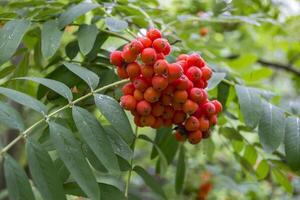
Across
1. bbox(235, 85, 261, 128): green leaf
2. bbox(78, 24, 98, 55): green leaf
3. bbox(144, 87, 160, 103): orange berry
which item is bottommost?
bbox(235, 85, 261, 128): green leaf

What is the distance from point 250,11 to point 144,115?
5.37ft

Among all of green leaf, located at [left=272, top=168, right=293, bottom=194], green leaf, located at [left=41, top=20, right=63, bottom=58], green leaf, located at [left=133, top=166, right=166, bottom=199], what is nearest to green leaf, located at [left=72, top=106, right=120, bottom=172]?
green leaf, located at [left=41, top=20, right=63, bottom=58]

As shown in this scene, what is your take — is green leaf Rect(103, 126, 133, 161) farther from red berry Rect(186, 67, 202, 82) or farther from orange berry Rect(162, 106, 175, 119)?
red berry Rect(186, 67, 202, 82)

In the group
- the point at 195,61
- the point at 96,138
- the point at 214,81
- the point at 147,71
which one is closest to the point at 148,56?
the point at 147,71

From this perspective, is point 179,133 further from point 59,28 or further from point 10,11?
point 10,11

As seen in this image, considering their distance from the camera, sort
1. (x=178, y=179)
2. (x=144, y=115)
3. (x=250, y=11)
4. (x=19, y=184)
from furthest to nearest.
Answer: (x=250, y=11), (x=178, y=179), (x=144, y=115), (x=19, y=184)

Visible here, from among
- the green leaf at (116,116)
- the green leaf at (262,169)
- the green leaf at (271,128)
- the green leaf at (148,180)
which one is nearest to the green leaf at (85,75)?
the green leaf at (116,116)

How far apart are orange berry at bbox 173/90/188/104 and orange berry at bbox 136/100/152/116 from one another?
7 centimetres

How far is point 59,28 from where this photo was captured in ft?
4.55

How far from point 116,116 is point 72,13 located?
42 centimetres

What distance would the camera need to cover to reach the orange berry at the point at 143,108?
44.2 inches

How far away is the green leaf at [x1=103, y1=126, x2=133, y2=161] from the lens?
116 cm

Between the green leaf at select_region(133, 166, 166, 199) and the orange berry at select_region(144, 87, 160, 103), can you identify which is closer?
the orange berry at select_region(144, 87, 160, 103)

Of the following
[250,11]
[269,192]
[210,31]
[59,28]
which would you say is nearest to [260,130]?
[59,28]
